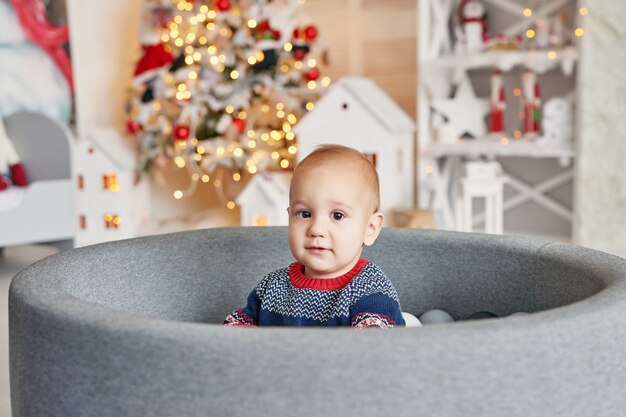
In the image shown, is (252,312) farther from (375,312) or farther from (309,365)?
(309,365)

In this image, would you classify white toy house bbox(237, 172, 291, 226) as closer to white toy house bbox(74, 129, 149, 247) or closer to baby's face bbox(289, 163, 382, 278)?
white toy house bbox(74, 129, 149, 247)

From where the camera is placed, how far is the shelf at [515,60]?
3.71m

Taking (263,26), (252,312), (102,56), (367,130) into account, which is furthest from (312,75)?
(252,312)

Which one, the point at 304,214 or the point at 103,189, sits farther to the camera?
the point at 103,189

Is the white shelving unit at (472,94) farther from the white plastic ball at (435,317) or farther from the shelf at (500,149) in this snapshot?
the white plastic ball at (435,317)

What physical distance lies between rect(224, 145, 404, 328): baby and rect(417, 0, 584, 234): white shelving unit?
2416 millimetres

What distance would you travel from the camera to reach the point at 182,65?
427 cm

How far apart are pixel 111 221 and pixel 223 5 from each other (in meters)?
1.29

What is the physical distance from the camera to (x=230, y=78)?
13.8ft

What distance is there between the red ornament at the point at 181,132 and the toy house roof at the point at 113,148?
1.35ft

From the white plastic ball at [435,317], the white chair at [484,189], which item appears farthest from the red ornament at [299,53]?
the white plastic ball at [435,317]

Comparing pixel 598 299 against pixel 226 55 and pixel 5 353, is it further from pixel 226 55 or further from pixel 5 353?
pixel 226 55

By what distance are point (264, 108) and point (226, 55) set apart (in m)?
0.35

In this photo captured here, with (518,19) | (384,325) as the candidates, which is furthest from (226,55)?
(384,325)
